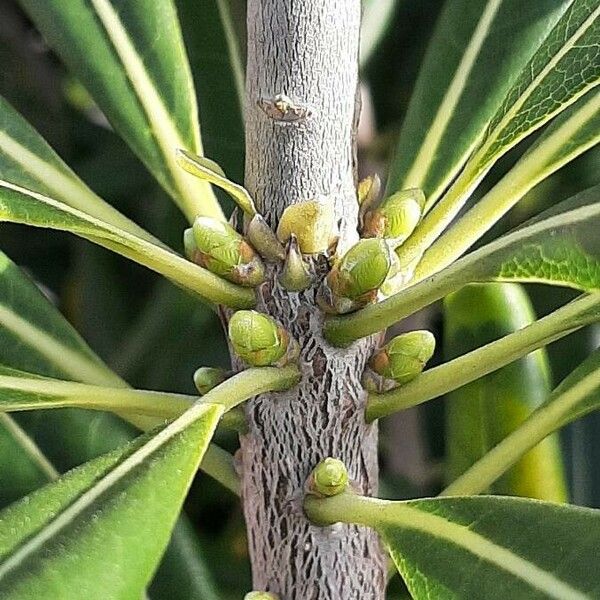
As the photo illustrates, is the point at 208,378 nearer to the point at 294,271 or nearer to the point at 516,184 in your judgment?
the point at 294,271

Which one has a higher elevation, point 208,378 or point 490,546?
point 208,378

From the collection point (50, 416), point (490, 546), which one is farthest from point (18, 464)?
point (490, 546)

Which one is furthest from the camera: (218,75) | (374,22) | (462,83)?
(374,22)

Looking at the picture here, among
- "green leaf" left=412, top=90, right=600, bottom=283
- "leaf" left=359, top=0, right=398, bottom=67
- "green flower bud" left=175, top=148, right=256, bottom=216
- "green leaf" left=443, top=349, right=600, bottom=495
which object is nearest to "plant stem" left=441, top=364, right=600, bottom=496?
"green leaf" left=443, top=349, right=600, bottom=495

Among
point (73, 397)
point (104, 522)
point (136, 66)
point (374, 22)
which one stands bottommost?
point (104, 522)

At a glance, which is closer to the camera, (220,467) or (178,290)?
(220,467)

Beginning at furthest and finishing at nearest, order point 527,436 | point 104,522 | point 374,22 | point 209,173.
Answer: point 374,22 → point 527,436 → point 209,173 → point 104,522

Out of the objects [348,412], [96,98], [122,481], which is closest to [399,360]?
[348,412]

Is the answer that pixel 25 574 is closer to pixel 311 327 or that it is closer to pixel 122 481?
pixel 122 481
